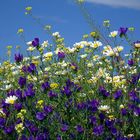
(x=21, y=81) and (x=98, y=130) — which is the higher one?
(x=21, y=81)

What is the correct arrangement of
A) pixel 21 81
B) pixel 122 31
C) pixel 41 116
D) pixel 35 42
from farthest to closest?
pixel 35 42
pixel 122 31
pixel 21 81
pixel 41 116

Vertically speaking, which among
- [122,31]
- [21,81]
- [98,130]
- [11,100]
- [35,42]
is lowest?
[98,130]

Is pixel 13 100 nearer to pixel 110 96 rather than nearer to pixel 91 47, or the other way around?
pixel 110 96

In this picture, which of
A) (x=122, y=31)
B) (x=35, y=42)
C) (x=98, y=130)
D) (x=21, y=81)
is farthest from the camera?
(x=35, y=42)

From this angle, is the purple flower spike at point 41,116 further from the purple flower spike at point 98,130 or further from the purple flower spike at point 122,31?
the purple flower spike at point 122,31

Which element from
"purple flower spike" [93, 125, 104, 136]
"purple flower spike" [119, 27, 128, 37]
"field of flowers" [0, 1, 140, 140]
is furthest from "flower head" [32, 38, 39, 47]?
"purple flower spike" [93, 125, 104, 136]

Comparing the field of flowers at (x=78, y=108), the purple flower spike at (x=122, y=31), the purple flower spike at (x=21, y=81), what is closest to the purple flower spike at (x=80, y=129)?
the field of flowers at (x=78, y=108)

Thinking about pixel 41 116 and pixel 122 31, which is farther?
pixel 122 31

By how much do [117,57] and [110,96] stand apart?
0.82 metres

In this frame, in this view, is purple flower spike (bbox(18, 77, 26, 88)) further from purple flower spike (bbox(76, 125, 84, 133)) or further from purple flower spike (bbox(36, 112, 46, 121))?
purple flower spike (bbox(76, 125, 84, 133))

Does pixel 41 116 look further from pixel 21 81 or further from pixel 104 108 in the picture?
pixel 21 81

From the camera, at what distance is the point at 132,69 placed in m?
5.88

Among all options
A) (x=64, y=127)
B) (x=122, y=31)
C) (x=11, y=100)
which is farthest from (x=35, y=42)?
(x=64, y=127)

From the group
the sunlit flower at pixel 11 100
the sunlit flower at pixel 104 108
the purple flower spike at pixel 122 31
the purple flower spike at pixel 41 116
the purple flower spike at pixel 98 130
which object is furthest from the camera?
the purple flower spike at pixel 122 31
